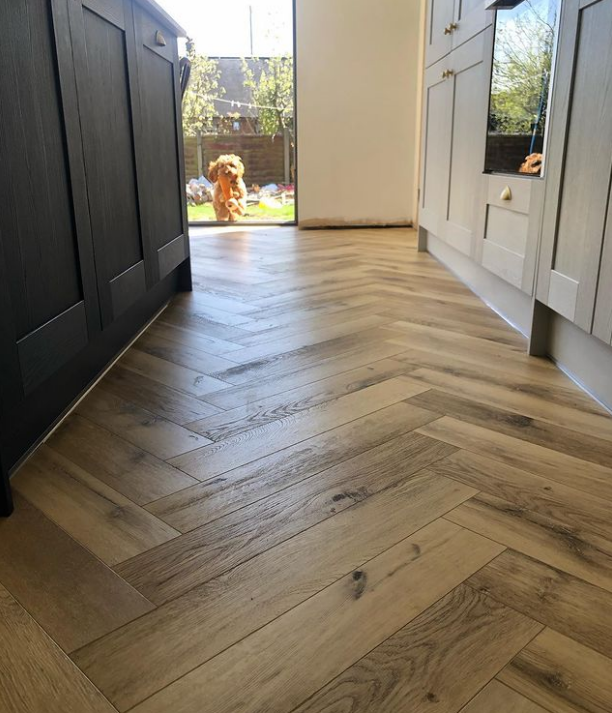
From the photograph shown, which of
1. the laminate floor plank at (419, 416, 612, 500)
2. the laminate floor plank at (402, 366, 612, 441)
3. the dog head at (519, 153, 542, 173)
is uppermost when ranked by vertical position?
the dog head at (519, 153, 542, 173)

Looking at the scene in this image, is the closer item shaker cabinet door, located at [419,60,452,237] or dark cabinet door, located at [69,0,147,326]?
dark cabinet door, located at [69,0,147,326]

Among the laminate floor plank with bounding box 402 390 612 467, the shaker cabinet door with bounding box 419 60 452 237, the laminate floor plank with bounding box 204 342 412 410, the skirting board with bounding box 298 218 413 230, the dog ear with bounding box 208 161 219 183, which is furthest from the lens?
the dog ear with bounding box 208 161 219 183

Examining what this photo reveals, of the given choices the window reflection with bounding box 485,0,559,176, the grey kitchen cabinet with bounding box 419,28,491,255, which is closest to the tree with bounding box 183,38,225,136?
the grey kitchen cabinet with bounding box 419,28,491,255

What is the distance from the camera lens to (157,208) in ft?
6.80

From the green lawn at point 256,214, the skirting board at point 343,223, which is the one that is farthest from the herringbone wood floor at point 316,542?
the green lawn at point 256,214

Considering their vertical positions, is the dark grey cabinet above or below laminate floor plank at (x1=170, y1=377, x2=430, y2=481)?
above

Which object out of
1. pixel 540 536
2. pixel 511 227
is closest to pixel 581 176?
pixel 511 227

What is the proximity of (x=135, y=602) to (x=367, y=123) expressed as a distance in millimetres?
4178

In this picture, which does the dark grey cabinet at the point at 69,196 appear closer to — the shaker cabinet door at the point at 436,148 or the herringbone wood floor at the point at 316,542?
the herringbone wood floor at the point at 316,542

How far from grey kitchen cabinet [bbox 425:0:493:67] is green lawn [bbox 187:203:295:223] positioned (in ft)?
6.32

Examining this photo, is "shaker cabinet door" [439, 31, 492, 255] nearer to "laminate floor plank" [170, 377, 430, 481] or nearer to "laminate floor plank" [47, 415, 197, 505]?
"laminate floor plank" [170, 377, 430, 481]

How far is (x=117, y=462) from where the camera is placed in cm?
123

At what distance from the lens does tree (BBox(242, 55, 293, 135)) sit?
4531 millimetres

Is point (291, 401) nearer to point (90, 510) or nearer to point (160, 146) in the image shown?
point (90, 510)
